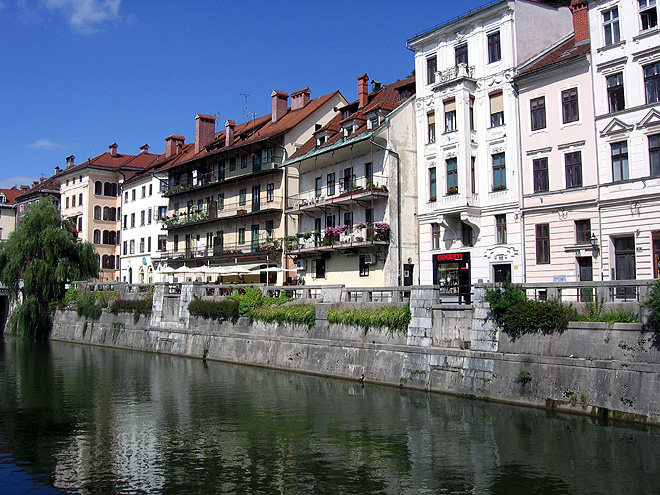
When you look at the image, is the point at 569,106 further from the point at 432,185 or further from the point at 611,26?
the point at 432,185

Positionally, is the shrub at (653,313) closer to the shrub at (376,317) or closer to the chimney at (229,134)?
the shrub at (376,317)

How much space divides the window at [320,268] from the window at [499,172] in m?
15.3

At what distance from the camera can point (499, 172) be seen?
35562 millimetres

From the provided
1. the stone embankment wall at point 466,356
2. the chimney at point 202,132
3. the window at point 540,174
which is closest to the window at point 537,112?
the window at point 540,174

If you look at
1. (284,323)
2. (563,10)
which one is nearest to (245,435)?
(284,323)

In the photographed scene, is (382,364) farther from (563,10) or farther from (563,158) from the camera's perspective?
(563,10)

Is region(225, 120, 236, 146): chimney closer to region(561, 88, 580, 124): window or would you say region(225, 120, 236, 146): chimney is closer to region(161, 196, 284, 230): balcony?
region(161, 196, 284, 230): balcony

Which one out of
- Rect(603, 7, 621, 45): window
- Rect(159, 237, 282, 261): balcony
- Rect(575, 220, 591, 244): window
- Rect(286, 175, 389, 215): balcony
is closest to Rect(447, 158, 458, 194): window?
Rect(286, 175, 389, 215): balcony

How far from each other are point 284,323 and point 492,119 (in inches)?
647

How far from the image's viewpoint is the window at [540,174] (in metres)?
33.3

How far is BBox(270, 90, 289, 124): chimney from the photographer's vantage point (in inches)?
2205

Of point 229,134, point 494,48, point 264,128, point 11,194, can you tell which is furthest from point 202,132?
point 11,194

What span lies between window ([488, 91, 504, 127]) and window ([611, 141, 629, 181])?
23.6ft

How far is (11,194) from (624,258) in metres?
97.3
